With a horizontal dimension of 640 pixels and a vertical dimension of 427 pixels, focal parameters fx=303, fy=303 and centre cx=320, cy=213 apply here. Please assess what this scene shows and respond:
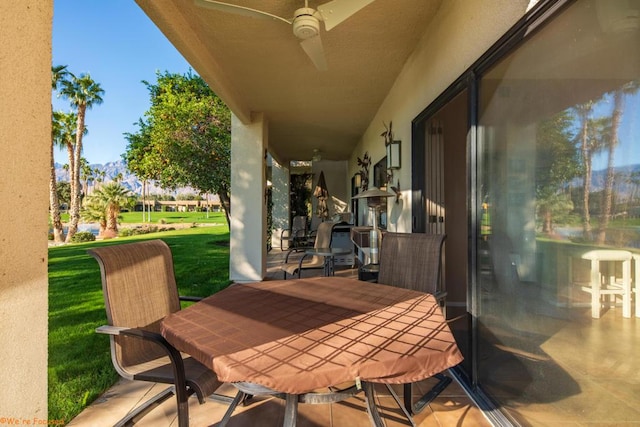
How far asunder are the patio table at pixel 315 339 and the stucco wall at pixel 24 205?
0.39m

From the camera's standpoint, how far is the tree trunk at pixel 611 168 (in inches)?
40.4

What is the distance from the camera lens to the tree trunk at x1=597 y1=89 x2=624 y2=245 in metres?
1.03

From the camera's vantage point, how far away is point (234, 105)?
13.7 ft

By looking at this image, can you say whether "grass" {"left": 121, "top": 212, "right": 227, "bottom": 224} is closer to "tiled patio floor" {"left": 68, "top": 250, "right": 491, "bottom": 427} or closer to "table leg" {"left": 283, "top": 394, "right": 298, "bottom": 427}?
"tiled patio floor" {"left": 68, "top": 250, "right": 491, "bottom": 427}

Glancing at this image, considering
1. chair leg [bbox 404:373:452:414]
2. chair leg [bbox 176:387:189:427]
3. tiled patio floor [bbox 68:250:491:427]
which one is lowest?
tiled patio floor [bbox 68:250:491:427]

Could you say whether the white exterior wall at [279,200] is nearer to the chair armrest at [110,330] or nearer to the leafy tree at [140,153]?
the leafy tree at [140,153]

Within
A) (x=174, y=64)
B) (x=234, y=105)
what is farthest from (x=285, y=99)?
(x=174, y=64)

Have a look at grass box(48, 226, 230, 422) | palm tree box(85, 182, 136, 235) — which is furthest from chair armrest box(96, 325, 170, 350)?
palm tree box(85, 182, 136, 235)

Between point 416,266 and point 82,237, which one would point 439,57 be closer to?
point 416,266

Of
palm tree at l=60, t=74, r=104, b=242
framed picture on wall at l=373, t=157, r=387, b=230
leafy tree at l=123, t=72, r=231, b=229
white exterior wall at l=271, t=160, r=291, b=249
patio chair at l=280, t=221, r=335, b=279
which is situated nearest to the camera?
patio chair at l=280, t=221, r=335, b=279

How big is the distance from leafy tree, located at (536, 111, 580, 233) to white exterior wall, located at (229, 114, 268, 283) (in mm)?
4159

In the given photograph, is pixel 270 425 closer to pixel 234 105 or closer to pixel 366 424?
pixel 366 424

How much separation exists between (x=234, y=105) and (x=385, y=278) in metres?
3.26

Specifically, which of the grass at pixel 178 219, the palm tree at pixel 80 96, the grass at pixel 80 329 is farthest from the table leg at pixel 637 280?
the grass at pixel 178 219
